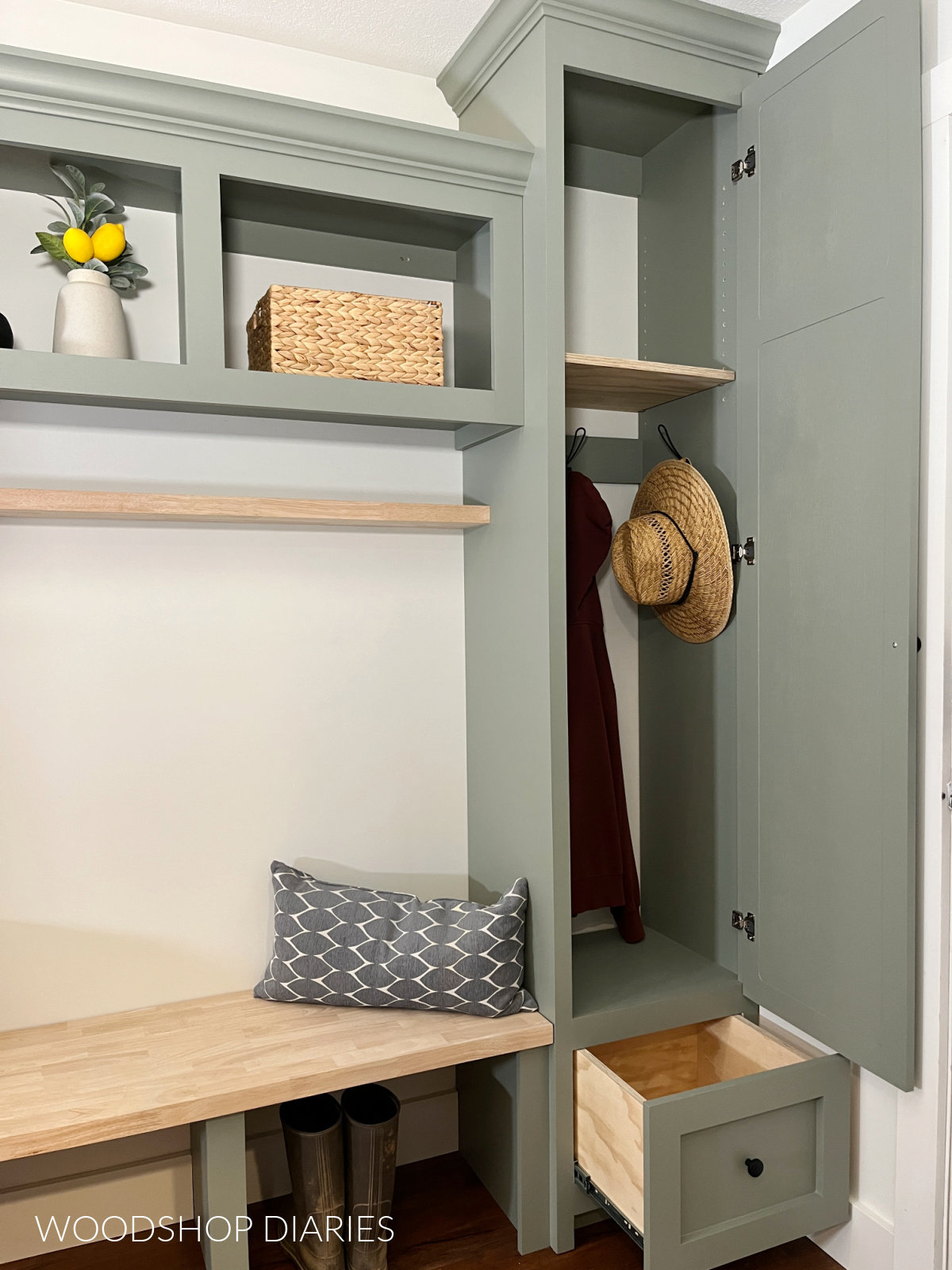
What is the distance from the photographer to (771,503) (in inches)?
77.0

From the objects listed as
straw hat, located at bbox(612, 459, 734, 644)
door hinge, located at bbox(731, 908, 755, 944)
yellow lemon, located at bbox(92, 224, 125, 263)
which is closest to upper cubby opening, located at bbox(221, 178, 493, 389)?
yellow lemon, located at bbox(92, 224, 125, 263)

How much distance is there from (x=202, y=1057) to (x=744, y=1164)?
106cm

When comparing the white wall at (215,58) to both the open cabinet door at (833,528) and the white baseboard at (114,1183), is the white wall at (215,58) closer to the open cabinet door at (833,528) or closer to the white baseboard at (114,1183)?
the open cabinet door at (833,528)

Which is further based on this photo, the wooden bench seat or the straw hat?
the straw hat

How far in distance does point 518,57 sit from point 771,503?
42.1 inches

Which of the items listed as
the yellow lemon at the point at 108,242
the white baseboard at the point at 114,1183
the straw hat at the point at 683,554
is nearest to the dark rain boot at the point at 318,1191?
the white baseboard at the point at 114,1183

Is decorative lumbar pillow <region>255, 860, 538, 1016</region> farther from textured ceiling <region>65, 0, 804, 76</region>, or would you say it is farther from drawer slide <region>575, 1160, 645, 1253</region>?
textured ceiling <region>65, 0, 804, 76</region>

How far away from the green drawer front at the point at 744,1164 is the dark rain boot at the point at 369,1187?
530mm

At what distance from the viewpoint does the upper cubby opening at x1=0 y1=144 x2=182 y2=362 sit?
174cm

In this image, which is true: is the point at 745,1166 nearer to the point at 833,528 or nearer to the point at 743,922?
the point at 743,922

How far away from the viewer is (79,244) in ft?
5.83

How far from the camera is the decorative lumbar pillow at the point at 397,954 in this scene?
1907mm

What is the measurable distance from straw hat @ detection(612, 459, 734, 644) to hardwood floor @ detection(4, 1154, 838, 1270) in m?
1.32

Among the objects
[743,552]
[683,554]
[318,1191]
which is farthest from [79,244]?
[318,1191]
